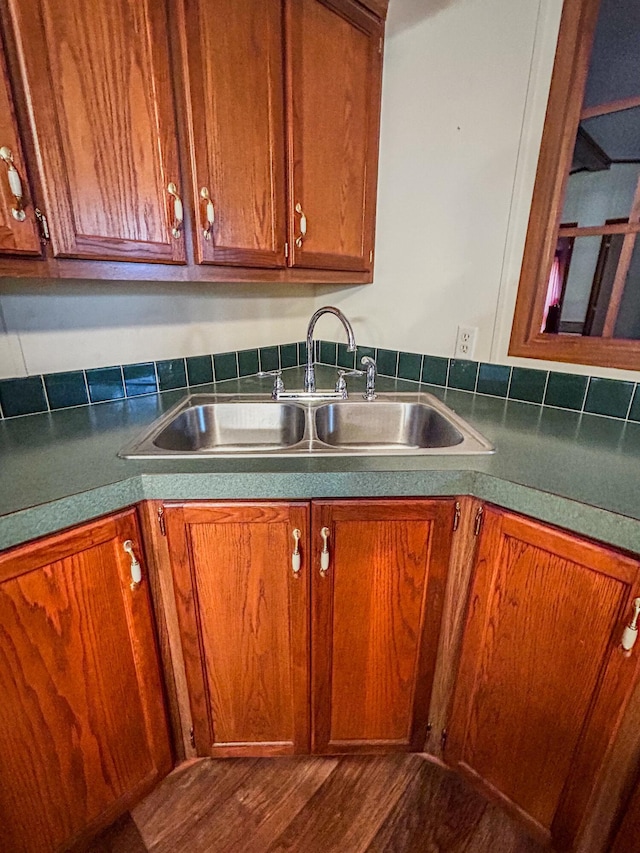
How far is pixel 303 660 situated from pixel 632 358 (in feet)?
4.02

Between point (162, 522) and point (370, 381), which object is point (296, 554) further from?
point (370, 381)

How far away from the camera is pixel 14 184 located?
0.79 meters

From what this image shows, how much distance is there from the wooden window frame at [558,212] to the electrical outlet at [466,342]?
0.13m

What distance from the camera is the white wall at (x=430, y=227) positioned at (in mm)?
1149

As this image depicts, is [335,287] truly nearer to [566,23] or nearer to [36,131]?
[566,23]

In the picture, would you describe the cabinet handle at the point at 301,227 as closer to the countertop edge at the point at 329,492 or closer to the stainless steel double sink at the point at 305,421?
the stainless steel double sink at the point at 305,421

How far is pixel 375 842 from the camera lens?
1023mm

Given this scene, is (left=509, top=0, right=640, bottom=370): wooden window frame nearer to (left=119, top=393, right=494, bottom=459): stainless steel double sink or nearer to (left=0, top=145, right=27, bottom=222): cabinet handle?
(left=119, top=393, right=494, bottom=459): stainless steel double sink

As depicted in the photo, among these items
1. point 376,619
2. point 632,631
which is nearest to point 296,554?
point 376,619

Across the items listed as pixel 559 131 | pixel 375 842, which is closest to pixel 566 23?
pixel 559 131

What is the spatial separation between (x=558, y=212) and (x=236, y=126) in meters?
0.95

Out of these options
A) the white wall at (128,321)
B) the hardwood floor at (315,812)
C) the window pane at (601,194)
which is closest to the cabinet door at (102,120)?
the white wall at (128,321)

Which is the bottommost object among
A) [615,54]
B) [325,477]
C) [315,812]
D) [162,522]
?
[315,812]

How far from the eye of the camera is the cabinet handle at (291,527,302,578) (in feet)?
2.97
